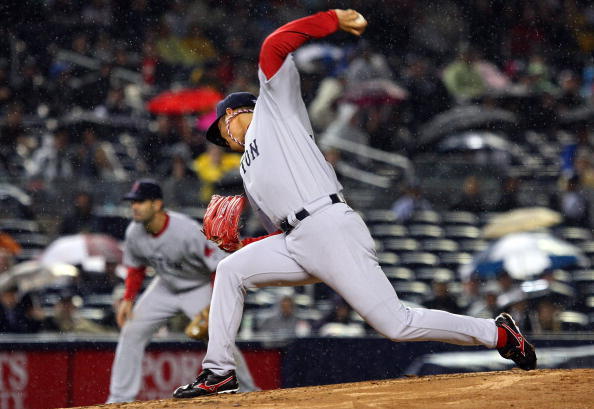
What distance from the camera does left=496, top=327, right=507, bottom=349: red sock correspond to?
4.87m

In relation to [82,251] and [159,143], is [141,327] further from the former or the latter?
[159,143]

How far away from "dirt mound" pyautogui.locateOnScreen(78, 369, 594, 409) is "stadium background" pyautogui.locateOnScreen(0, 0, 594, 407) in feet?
8.72

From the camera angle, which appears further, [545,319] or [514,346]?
[545,319]

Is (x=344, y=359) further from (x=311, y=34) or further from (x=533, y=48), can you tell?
(x=533, y=48)

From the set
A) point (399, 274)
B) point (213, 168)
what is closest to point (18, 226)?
point (213, 168)

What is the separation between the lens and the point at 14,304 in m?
9.24

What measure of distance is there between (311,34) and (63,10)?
39.6ft

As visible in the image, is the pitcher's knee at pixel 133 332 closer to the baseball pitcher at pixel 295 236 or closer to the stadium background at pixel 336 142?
the stadium background at pixel 336 142

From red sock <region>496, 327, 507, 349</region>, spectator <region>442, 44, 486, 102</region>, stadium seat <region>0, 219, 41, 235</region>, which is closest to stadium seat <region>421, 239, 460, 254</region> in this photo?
spectator <region>442, 44, 486, 102</region>

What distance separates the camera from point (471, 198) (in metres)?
11.7

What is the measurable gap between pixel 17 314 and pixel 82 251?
3.34 ft

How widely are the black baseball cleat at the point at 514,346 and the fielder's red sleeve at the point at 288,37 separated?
1.66 metres

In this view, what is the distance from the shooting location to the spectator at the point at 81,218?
10.8m

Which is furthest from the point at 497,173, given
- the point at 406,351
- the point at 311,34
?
the point at 311,34
